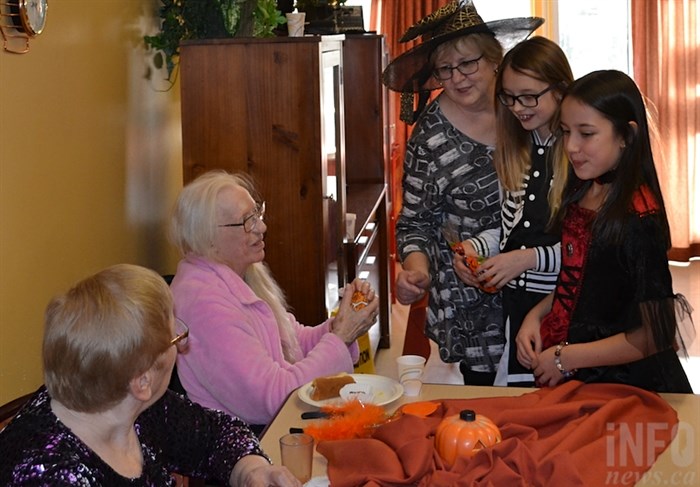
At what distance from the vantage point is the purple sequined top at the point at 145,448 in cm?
152

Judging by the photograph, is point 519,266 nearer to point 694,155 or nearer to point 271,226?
point 271,226

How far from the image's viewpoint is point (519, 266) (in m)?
2.61

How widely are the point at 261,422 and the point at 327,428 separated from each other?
1.84ft

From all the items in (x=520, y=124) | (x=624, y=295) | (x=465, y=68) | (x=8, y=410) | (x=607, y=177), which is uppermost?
(x=465, y=68)

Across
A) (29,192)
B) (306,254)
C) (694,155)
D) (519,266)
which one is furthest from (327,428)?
(694,155)

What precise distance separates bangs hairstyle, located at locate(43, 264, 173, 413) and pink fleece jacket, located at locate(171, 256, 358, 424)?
800 millimetres

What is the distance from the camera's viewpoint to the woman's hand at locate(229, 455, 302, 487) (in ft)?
5.87

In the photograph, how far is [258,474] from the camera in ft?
5.96

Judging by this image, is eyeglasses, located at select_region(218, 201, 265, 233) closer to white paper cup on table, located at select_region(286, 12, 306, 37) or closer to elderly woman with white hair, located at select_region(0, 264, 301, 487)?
elderly woman with white hair, located at select_region(0, 264, 301, 487)

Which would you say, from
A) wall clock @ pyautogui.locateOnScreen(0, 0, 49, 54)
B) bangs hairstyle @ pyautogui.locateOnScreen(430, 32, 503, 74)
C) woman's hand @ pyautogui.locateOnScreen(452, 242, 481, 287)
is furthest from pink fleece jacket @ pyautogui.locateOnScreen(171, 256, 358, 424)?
bangs hairstyle @ pyautogui.locateOnScreen(430, 32, 503, 74)

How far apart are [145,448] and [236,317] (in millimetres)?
729

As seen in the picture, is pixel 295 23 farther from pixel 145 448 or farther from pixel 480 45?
pixel 145 448

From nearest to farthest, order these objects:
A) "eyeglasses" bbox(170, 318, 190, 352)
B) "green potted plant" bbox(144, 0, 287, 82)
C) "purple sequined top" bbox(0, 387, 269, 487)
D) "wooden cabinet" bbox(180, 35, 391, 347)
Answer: "purple sequined top" bbox(0, 387, 269, 487) → "eyeglasses" bbox(170, 318, 190, 352) → "wooden cabinet" bbox(180, 35, 391, 347) → "green potted plant" bbox(144, 0, 287, 82)

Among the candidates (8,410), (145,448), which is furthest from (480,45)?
(8,410)
